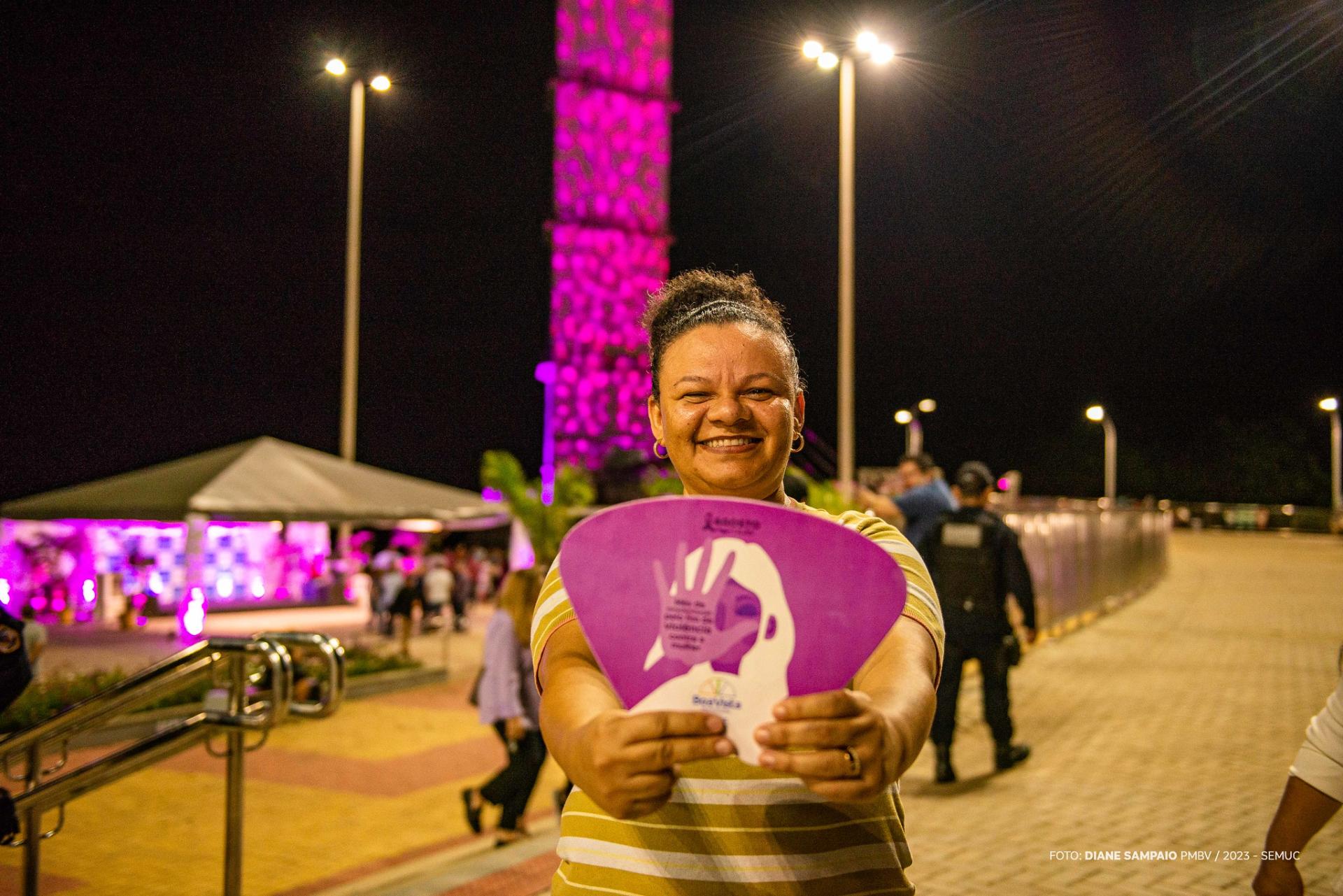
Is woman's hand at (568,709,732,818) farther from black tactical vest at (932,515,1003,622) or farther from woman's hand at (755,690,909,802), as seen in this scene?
black tactical vest at (932,515,1003,622)

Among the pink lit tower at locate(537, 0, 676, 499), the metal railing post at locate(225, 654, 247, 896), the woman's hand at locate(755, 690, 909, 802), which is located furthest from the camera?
the pink lit tower at locate(537, 0, 676, 499)

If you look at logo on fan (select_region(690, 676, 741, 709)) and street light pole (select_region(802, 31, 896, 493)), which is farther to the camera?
street light pole (select_region(802, 31, 896, 493))

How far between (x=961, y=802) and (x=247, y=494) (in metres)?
10.5

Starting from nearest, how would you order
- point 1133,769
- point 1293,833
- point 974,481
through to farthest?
point 1293,833, point 1133,769, point 974,481

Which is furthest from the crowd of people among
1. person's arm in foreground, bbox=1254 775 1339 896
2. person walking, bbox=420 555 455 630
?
→ person's arm in foreground, bbox=1254 775 1339 896

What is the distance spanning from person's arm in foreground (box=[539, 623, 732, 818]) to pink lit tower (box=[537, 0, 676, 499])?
3723 cm

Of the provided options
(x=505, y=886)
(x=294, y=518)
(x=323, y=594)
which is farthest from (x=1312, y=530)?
(x=505, y=886)

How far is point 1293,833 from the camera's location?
235 centimetres

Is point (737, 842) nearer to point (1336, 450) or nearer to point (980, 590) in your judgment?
point (980, 590)

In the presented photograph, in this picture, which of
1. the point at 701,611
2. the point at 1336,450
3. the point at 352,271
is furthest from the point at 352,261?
the point at 1336,450

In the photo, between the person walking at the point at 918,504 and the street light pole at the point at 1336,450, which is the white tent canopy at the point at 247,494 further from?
the street light pole at the point at 1336,450

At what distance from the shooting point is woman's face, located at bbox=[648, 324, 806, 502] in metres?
1.59

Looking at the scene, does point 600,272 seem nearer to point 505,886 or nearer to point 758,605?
point 505,886

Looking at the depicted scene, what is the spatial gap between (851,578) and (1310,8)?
5558 millimetres
